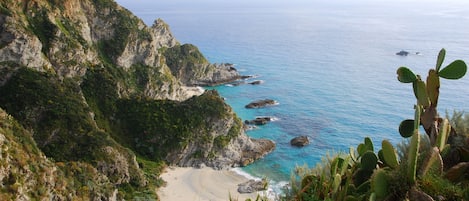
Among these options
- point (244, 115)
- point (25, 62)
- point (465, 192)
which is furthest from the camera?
point (244, 115)

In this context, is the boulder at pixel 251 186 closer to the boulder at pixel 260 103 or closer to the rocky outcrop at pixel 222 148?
the rocky outcrop at pixel 222 148

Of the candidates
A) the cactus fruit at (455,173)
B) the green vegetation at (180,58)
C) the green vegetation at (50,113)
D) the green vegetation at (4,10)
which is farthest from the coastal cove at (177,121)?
the green vegetation at (180,58)

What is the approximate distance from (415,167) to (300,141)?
55412 mm

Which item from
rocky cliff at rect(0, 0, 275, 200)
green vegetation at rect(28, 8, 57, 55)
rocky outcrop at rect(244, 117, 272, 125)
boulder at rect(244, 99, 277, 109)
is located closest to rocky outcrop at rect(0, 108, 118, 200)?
rocky cliff at rect(0, 0, 275, 200)

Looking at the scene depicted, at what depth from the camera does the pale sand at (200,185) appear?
47.2 metres

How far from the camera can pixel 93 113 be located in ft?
175

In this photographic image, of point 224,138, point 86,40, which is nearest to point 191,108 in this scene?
point 224,138

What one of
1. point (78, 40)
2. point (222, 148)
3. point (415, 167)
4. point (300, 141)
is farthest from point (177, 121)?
point (415, 167)

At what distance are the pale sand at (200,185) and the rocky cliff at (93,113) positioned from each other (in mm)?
2063

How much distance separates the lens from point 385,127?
66875 mm

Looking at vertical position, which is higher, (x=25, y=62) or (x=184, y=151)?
(x=25, y=62)

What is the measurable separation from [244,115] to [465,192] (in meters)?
70.3

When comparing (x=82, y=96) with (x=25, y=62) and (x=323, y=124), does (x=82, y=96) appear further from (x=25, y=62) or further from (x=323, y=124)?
(x=323, y=124)

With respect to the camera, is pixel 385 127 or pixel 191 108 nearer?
pixel 191 108
